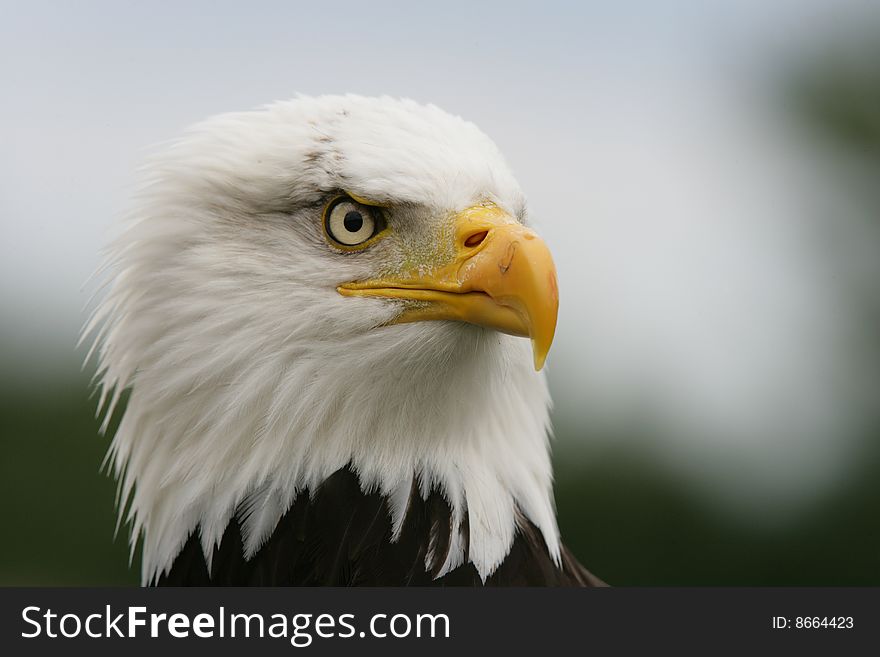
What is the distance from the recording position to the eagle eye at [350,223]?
2654 millimetres

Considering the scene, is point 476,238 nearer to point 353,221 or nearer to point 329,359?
point 353,221

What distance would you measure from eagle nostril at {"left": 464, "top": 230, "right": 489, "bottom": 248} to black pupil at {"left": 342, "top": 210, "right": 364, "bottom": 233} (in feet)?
→ 0.95

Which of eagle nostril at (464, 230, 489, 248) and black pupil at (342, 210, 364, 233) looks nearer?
eagle nostril at (464, 230, 489, 248)

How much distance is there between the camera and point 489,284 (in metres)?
2.47

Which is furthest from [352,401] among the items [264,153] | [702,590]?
[702,590]

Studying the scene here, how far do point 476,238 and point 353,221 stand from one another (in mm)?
329

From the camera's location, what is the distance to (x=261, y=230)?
2.71 meters

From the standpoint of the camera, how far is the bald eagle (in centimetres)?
260

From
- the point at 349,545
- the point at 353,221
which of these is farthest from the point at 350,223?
the point at 349,545

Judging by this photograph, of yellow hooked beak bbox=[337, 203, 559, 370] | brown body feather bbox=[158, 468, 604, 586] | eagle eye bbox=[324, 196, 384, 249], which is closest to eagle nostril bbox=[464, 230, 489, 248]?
yellow hooked beak bbox=[337, 203, 559, 370]

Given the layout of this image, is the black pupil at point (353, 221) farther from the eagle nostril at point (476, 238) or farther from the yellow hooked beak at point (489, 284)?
the eagle nostril at point (476, 238)

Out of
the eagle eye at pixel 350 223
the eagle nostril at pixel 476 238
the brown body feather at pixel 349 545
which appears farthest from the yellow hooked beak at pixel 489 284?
the brown body feather at pixel 349 545

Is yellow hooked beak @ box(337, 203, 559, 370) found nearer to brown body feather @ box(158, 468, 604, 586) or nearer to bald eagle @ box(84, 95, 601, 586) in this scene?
bald eagle @ box(84, 95, 601, 586)

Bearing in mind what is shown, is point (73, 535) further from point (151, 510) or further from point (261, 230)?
point (261, 230)
